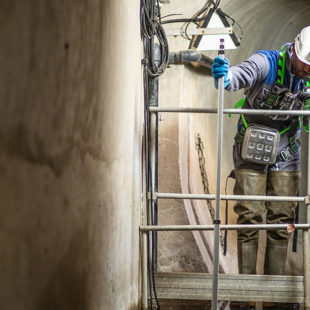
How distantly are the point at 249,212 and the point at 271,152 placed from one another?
0.50 m

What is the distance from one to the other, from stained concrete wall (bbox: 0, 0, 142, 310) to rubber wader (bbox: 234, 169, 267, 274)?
1.43m

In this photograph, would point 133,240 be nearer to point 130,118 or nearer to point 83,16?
point 130,118

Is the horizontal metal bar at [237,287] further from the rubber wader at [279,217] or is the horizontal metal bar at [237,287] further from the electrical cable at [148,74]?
the rubber wader at [279,217]

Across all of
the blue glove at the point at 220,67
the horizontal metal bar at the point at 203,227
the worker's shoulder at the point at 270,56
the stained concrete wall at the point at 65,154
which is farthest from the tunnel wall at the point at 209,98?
the stained concrete wall at the point at 65,154

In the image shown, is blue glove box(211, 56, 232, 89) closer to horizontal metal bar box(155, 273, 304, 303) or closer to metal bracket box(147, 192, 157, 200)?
metal bracket box(147, 192, 157, 200)

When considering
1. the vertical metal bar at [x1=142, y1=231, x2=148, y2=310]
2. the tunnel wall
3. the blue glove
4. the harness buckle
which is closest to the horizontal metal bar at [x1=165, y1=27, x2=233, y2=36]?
the tunnel wall

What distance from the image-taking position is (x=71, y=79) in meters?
2.00

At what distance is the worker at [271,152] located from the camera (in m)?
4.23

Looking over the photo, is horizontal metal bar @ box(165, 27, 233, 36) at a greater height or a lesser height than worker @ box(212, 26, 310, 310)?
greater

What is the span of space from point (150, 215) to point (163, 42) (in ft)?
4.38

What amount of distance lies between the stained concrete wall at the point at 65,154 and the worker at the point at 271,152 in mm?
1339

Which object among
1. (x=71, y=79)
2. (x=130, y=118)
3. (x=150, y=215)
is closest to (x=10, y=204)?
(x=71, y=79)

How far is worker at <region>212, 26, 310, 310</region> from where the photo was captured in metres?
4.23

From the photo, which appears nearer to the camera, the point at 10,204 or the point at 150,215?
the point at 10,204
